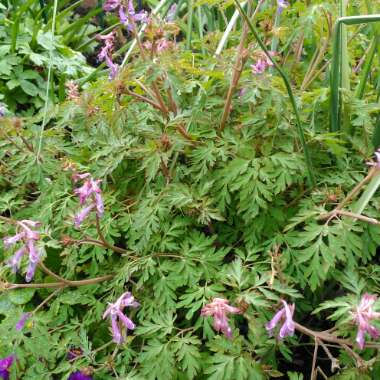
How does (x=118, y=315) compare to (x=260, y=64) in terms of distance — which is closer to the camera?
(x=118, y=315)

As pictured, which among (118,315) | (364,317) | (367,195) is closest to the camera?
(364,317)

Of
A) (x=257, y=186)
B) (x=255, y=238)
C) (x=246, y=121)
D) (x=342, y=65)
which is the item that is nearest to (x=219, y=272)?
(x=255, y=238)

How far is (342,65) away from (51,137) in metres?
1.09

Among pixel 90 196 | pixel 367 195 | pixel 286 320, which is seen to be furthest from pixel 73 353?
pixel 367 195

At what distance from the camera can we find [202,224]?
173 centimetres

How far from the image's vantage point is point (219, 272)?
1.52 m

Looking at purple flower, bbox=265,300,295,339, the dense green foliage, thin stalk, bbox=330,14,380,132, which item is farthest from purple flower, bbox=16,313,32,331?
thin stalk, bbox=330,14,380,132

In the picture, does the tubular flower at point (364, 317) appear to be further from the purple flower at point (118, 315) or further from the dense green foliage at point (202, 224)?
the purple flower at point (118, 315)

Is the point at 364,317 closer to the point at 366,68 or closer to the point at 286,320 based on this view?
the point at 286,320

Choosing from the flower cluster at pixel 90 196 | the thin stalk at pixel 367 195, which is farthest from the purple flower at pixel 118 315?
the thin stalk at pixel 367 195

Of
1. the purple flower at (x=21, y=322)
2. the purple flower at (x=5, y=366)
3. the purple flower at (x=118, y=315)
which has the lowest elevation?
the purple flower at (x=5, y=366)

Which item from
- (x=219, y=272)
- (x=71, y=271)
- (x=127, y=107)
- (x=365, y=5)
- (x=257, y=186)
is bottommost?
(x=71, y=271)

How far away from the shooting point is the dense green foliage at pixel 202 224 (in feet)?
4.77

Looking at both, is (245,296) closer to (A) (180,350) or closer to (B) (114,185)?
(A) (180,350)
